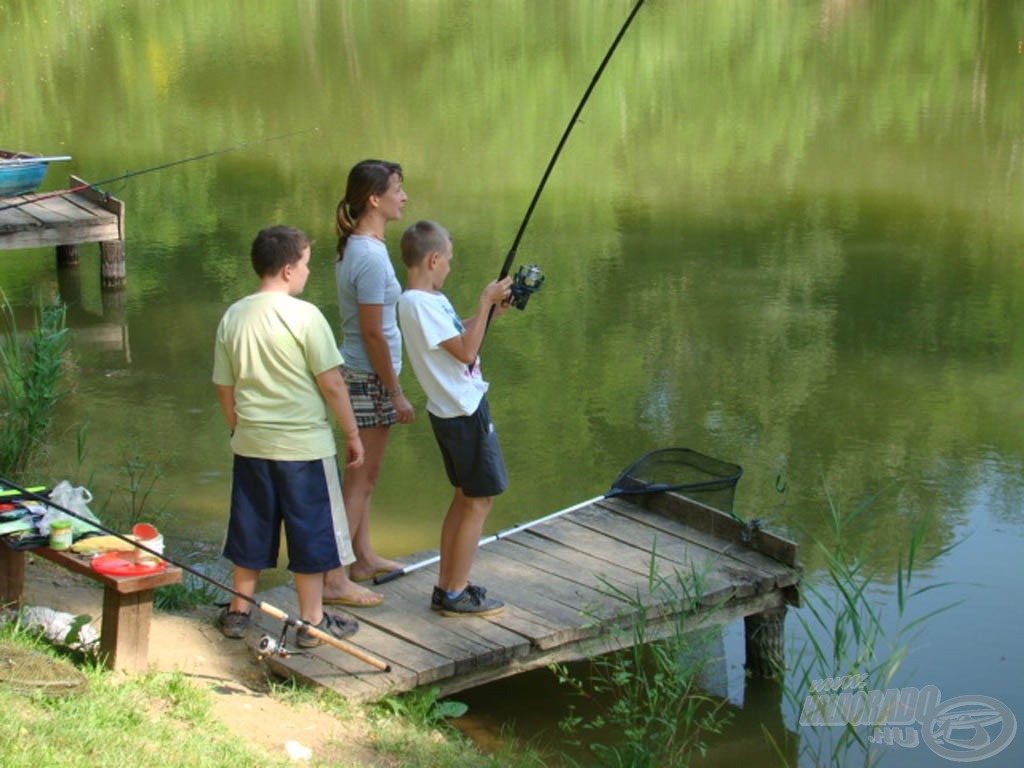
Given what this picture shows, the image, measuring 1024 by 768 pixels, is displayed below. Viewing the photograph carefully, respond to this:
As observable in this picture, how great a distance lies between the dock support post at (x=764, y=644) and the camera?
4.87 metres

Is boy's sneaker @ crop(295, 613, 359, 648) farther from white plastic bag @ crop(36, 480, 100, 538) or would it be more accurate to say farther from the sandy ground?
white plastic bag @ crop(36, 480, 100, 538)

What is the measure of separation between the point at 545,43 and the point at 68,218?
1079 cm

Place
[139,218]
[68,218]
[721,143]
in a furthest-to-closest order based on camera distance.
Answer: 1. [721,143]
2. [139,218]
3. [68,218]

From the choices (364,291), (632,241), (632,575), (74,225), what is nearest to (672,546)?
(632,575)

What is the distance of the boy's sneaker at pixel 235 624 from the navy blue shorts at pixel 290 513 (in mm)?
276

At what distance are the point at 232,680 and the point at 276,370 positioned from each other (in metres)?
0.87

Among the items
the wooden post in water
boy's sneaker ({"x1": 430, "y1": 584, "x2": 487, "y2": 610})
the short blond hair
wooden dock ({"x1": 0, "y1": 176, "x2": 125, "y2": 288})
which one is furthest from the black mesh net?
the wooden post in water

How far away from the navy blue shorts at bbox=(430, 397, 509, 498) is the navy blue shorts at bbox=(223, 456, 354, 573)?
33cm

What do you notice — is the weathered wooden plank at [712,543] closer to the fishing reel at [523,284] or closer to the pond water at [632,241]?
the pond water at [632,241]

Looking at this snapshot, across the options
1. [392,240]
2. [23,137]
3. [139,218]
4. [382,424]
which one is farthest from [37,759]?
→ [23,137]

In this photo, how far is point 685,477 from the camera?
5.27m

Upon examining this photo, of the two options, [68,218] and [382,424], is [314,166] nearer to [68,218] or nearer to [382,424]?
[68,218]

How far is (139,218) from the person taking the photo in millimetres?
11258

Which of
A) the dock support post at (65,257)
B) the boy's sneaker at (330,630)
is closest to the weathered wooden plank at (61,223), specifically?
the dock support post at (65,257)
